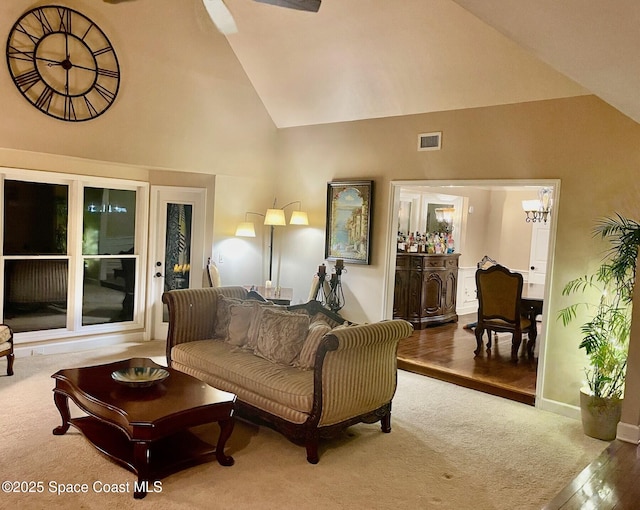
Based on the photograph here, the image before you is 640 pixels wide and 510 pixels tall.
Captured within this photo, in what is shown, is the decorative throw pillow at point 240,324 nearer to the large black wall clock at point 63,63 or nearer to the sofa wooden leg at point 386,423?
the sofa wooden leg at point 386,423

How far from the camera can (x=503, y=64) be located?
470 centimetres

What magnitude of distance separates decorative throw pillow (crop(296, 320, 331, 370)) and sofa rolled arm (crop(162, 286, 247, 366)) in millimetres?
1254

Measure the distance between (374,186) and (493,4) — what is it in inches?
167

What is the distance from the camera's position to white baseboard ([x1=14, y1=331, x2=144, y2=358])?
569 centimetres

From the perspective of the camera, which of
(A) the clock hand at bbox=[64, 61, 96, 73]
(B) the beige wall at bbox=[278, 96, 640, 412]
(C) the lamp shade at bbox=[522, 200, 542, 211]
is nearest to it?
(B) the beige wall at bbox=[278, 96, 640, 412]

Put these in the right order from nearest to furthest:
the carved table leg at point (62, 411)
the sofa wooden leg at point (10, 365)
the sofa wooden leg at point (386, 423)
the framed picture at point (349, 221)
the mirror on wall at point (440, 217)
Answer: the carved table leg at point (62, 411) → the sofa wooden leg at point (386, 423) → the sofa wooden leg at point (10, 365) → the framed picture at point (349, 221) → the mirror on wall at point (440, 217)

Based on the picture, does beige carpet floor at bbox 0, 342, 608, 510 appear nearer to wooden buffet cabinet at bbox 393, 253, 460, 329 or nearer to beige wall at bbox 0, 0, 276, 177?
beige wall at bbox 0, 0, 276, 177

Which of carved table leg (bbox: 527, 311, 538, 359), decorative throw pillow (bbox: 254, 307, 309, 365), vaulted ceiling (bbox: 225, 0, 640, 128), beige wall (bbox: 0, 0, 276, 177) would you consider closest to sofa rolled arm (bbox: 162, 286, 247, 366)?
decorative throw pillow (bbox: 254, 307, 309, 365)

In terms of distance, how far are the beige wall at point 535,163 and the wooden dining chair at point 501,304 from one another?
1.33m

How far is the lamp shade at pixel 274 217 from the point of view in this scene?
6695 millimetres

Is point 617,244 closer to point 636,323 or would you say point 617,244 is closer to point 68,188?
point 636,323

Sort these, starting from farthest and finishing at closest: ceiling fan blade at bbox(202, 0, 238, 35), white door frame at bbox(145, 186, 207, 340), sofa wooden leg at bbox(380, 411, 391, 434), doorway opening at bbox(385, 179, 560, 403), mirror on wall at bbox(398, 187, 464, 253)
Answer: doorway opening at bbox(385, 179, 560, 403) < mirror on wall at bbox(398, 187, 464, 253) < white door frame at bbox(145, 186, 207, 340) < ceiling fan blade at bbox(202, 0, 238, 35) < sofa wooden leg at bbox(380, 411, 391, 434)

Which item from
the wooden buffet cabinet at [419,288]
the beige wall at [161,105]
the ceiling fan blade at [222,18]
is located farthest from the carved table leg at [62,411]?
the wooden buffet cabinet at [419,288]

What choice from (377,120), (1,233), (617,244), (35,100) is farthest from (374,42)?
(1,233)
